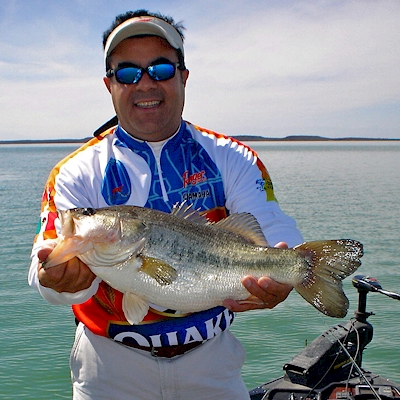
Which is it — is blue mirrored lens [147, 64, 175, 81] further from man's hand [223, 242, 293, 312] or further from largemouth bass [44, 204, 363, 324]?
man's hand [223, 242, 293, 312]

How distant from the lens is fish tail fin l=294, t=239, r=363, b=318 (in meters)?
3.13

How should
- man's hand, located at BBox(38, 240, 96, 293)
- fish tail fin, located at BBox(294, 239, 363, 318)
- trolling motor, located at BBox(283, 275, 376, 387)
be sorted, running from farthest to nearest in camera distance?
trolling motor, located at BBox(283, 275, 376, 387), fish tail fin, located at BBox(294, 239, 363, 318), man's hand, located at BBox(38, 240, 96, 293)

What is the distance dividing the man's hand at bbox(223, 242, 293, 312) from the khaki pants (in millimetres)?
537

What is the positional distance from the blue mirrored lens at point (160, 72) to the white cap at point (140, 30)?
0.60ft

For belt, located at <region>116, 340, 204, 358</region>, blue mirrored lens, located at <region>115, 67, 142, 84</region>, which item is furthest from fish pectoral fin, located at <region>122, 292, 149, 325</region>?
blue mirrored lens, located at <region>115, 67, 142, 84</region>

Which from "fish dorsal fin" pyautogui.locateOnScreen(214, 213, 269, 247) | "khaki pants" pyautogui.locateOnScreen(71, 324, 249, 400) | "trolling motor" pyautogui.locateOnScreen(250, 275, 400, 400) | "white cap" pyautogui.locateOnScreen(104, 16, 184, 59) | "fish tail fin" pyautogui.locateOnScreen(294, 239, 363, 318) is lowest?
"trolling motor" pyautogui.locateOnScreen(250, 275, 400, 400)

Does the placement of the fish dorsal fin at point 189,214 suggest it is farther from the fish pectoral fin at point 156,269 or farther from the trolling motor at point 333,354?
the trolling motor at point 333,354

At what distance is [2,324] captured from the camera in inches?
461

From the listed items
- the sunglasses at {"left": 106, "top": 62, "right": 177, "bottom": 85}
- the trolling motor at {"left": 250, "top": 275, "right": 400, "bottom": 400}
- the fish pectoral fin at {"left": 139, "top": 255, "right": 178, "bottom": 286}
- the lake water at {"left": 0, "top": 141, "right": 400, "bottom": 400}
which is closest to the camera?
the fish pectoral fin at {"left": 139, "top": 255, "right": 178, "bottom": 286}

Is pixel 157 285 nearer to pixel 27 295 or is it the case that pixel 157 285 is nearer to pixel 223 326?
pixel 223 326

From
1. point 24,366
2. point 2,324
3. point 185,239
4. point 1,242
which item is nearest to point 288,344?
point 24,366

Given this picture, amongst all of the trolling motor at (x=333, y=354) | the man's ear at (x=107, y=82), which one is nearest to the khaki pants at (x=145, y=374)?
the man's ear at (x=107, y=82)

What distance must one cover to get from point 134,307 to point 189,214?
0.67 m

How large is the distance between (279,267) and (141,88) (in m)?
1.51
